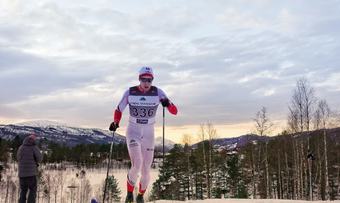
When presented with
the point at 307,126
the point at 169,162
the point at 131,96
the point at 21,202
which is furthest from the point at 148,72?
the point at 169,162

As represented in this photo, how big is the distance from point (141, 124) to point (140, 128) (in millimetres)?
98

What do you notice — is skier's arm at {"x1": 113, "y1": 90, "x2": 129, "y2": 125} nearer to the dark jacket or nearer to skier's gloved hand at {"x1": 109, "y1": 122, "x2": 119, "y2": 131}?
skier's gloved hand at {"x1": 109, "y1": 122, "x2": 119, "y2": 131}

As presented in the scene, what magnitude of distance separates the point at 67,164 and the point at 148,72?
161 meters

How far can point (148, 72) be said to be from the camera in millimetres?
11102

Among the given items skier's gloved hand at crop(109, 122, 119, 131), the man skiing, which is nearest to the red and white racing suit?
the man skiing

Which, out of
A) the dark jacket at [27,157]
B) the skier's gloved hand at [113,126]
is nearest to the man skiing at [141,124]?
the skier's gloved hand at [113,126]

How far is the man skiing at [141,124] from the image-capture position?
1077cm

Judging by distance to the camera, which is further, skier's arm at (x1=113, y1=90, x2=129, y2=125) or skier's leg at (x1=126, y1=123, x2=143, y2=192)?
skier's arm at (x1=113, y1=90, x2=129, y2=125)

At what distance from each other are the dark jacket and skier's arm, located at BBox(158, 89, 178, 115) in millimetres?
3576

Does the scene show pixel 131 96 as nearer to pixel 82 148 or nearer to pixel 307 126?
pixel 307 126

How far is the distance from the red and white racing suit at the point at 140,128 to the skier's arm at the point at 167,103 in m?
0.02

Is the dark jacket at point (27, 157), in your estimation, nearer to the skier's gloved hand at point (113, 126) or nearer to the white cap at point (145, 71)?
the skier's gloved hand at point (113, 126)

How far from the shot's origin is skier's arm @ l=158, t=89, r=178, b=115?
1127 centimetres

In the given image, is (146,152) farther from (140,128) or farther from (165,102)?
(165,102)
